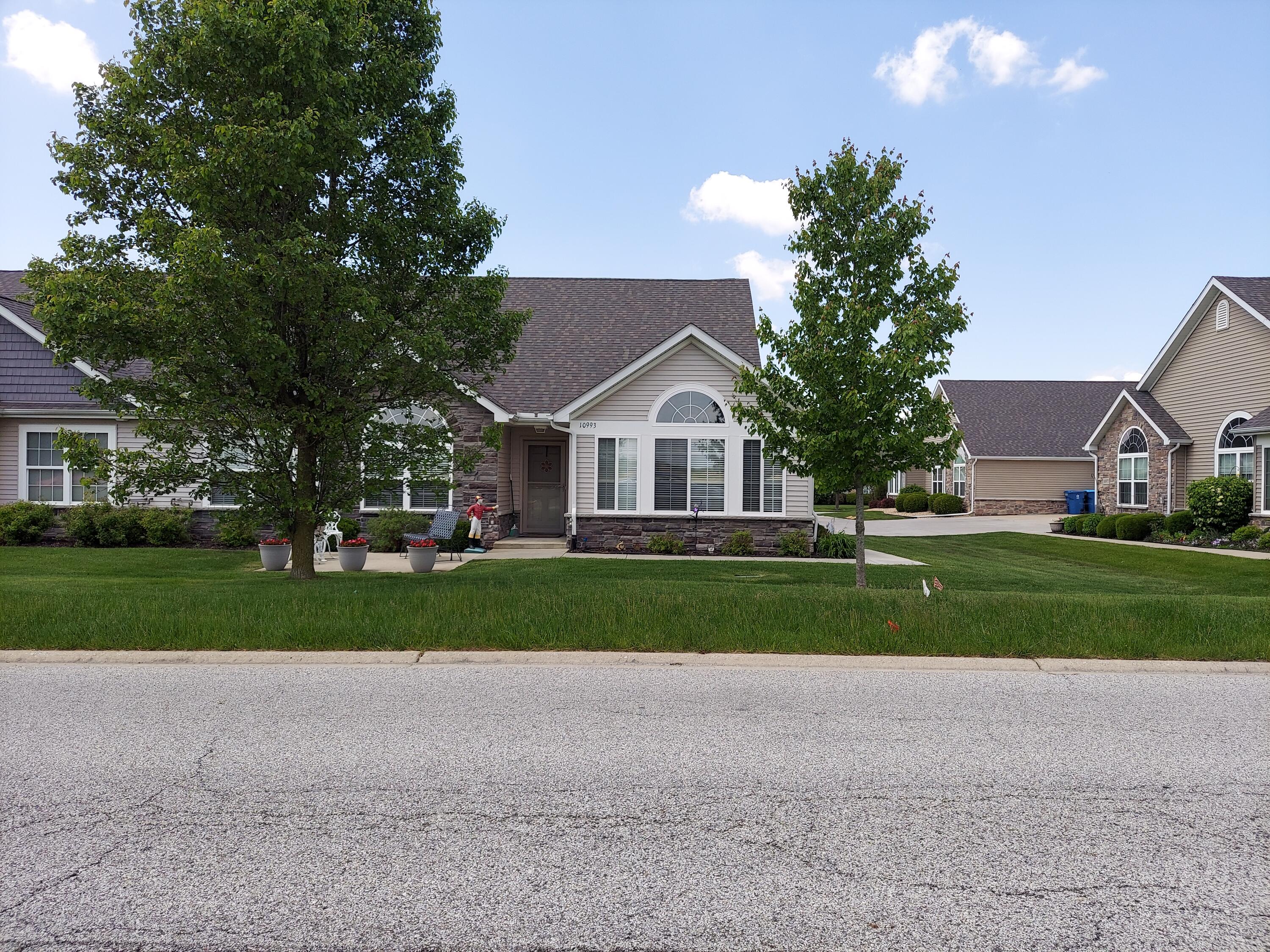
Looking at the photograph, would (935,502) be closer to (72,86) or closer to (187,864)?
(72,86)

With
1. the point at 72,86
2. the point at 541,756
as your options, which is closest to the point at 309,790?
the point at 541,756

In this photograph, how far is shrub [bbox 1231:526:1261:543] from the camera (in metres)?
22.3

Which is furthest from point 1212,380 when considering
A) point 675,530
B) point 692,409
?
point 675,530

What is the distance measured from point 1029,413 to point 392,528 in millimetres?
34718

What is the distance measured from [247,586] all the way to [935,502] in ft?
119

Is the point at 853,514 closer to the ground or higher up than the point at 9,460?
closer to the ground

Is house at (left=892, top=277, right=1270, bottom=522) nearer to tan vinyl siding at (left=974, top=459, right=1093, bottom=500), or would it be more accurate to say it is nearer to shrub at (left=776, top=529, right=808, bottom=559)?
tan vinyl siding at (left=974, top=459, right=1093, bottom=500)

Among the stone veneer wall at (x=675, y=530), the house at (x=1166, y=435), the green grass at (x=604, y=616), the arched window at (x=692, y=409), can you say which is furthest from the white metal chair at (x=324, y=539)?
the house at (x=1166, y=435)

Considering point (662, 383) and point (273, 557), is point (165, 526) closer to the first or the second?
point (273, 557)

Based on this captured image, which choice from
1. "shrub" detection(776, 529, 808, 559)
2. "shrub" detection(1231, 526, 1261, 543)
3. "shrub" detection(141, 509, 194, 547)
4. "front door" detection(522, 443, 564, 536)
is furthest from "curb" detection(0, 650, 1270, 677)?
"shrub" detection(1231, 526, 1261, 543)

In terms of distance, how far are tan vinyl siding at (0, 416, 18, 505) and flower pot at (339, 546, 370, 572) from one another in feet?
32.2

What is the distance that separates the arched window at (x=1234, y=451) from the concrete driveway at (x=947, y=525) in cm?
551

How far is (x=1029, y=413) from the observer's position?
43.2 meters

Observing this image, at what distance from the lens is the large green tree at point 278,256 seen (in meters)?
10.6
